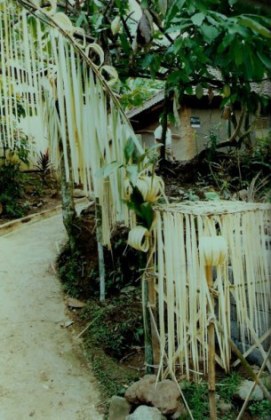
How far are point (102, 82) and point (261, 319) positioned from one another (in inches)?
80.6

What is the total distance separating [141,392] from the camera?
2.96 meters

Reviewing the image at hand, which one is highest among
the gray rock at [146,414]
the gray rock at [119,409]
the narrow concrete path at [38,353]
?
the gray rock at [146,414]

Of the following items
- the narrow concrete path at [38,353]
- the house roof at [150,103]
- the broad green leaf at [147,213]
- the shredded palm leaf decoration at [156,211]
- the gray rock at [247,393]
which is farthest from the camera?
the house roof at [150,103]

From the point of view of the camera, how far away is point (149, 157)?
2.92m

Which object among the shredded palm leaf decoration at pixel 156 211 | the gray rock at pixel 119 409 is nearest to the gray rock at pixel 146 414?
the gray rock at pixel 119 409

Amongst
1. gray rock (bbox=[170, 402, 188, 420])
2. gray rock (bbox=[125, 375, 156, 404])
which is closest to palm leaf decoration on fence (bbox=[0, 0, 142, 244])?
gray rock (bbox=[125, 375, 156, 404])

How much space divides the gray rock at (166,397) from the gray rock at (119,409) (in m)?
0.26

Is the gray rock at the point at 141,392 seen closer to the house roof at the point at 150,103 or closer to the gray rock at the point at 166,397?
A: the gray rock at the point at 166,397

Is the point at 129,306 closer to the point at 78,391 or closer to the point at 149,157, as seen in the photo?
the point at 78,391

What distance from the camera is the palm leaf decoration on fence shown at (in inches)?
108

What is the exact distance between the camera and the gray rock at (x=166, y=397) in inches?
111

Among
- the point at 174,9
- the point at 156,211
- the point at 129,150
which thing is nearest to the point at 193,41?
the point at 174,9

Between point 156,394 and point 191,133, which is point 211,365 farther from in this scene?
point 191,133

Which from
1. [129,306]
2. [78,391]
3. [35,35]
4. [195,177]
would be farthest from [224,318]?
[195,177]
